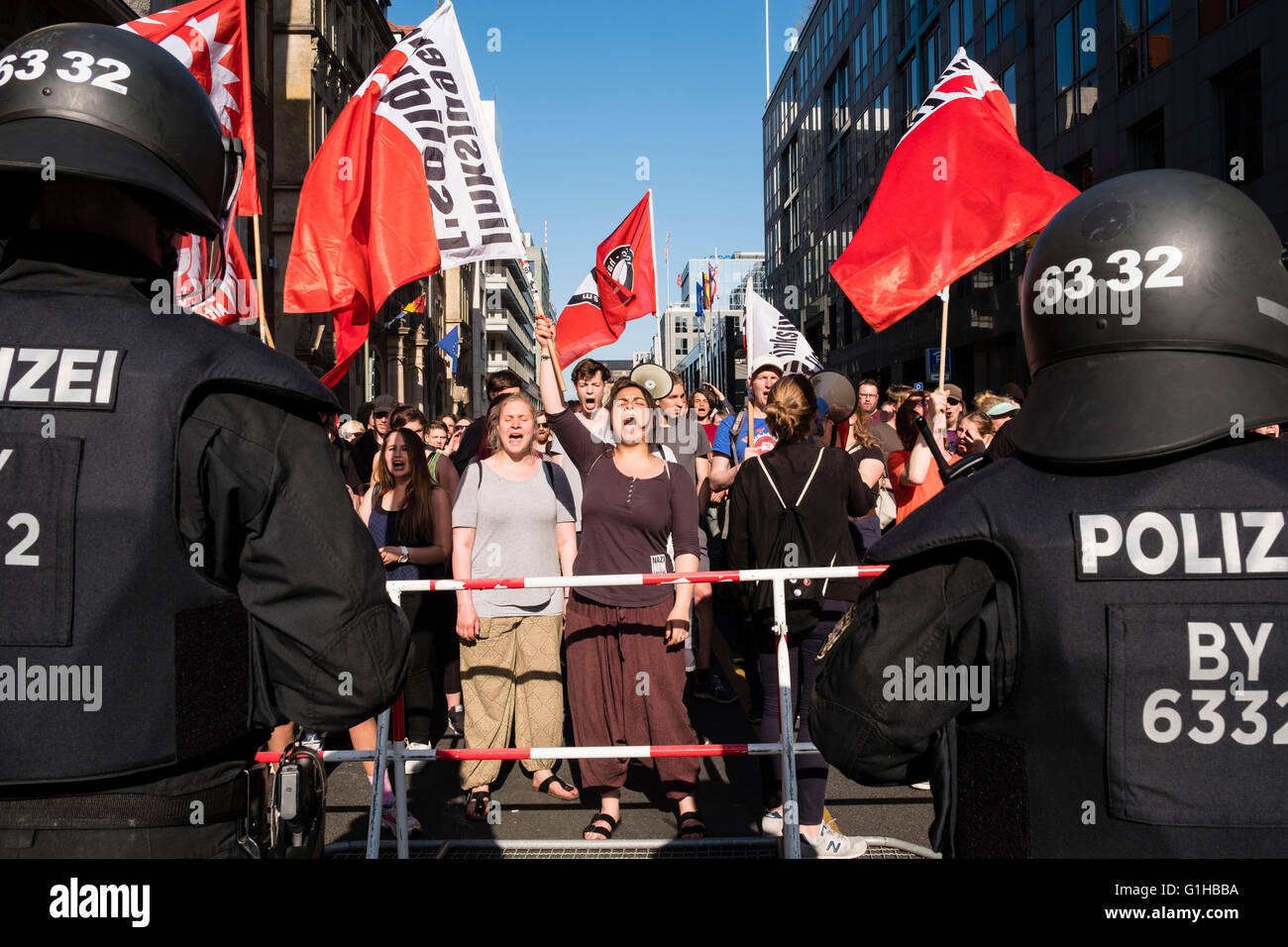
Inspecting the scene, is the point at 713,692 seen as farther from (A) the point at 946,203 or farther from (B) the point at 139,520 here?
(B) the point at 139,520

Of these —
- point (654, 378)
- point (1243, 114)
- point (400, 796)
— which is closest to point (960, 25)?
point (1243, 114)

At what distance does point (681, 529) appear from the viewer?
5.57 m

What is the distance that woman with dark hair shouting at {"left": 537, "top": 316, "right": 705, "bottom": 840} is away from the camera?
5.32 m

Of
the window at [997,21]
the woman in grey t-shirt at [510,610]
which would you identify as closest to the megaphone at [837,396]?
the woman in grey t-shirt at [510,610]

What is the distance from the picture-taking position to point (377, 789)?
4.29m

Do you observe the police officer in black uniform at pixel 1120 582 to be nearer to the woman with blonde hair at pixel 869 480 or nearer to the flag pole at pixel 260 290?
the woman with blonde hair at pixel 869 480

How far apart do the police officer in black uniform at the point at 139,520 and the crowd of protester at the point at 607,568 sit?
305 cm

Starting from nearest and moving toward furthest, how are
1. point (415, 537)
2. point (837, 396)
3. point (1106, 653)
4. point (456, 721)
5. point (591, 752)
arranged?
point (1106, 653) < point (591, 752) < point (415, 537) < point (456, 721) < point (837, 396)

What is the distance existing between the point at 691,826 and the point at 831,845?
78cm

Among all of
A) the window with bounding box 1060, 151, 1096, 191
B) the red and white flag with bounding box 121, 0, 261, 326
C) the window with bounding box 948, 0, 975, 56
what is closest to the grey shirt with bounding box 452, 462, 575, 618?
the red and white flag with bounding box 121, 0, 261, 326

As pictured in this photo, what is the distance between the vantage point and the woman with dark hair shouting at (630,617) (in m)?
5.32

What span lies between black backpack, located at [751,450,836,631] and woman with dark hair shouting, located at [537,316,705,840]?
1.35ft

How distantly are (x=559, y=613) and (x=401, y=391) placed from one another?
38.7 metres
